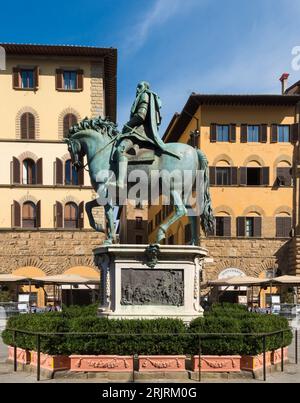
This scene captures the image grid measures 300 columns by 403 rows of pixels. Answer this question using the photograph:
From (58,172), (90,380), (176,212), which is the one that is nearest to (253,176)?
(58,172)

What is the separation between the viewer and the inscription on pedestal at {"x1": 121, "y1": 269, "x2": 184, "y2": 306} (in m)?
13.5

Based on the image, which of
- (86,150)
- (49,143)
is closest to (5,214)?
(49,143)

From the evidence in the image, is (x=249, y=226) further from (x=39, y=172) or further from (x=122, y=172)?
(x=122, y=172)

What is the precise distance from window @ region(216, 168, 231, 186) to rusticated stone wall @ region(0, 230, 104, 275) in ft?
33.3

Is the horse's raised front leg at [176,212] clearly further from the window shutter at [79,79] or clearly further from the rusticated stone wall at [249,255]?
the rusticated stone wall at [249,255]

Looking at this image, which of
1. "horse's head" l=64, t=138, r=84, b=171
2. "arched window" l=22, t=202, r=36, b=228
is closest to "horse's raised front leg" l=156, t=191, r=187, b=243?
"horse's head" l=64, t=138, r=84, b=171

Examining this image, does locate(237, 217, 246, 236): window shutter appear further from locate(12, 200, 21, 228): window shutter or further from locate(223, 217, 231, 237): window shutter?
locate(12, 200, 21, 228): window shutter

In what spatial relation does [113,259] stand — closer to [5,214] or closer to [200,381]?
[200,381]

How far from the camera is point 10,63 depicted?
42.8 meters

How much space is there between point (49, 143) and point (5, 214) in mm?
5737

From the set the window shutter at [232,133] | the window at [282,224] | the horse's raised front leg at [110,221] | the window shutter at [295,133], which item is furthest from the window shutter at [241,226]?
the horse's raised front leg at [110,221]

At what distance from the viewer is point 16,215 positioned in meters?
41.4

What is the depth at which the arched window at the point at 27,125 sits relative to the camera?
42.4m

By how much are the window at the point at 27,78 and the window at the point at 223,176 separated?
1495 cm
